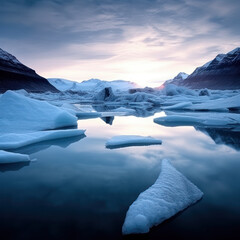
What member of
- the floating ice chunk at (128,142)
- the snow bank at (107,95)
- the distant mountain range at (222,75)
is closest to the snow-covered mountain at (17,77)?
the snow bank at (107,95)

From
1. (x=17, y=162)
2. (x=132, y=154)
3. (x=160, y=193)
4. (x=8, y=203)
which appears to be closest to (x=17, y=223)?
(x=8, y=203)

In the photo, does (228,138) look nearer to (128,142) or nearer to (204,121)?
(204,121)

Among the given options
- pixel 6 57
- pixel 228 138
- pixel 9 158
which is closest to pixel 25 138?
pixel 9 158

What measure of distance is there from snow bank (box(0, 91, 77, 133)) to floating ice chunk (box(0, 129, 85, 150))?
0.82 metres

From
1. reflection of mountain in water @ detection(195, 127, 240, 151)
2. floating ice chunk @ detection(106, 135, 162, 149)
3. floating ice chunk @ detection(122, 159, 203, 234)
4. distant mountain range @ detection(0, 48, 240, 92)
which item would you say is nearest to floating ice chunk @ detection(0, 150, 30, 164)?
floating ice chunk @ detection(106, 135, 162, 149)

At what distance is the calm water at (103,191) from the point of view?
131cm

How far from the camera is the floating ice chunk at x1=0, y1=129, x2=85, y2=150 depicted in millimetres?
2921

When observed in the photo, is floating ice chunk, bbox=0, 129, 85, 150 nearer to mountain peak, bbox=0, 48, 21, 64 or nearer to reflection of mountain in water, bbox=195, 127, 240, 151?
reflection of mountain in water, bbox=195, 127, 240, 151

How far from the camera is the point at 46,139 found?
3.58 m

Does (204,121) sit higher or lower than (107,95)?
higher

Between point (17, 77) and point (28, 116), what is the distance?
59598mm

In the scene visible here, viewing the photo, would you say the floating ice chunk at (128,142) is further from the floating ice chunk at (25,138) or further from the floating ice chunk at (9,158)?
the floating ice chunk at (9,158)

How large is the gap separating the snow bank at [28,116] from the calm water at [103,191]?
54.3 inches

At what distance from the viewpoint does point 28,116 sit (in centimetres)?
467
